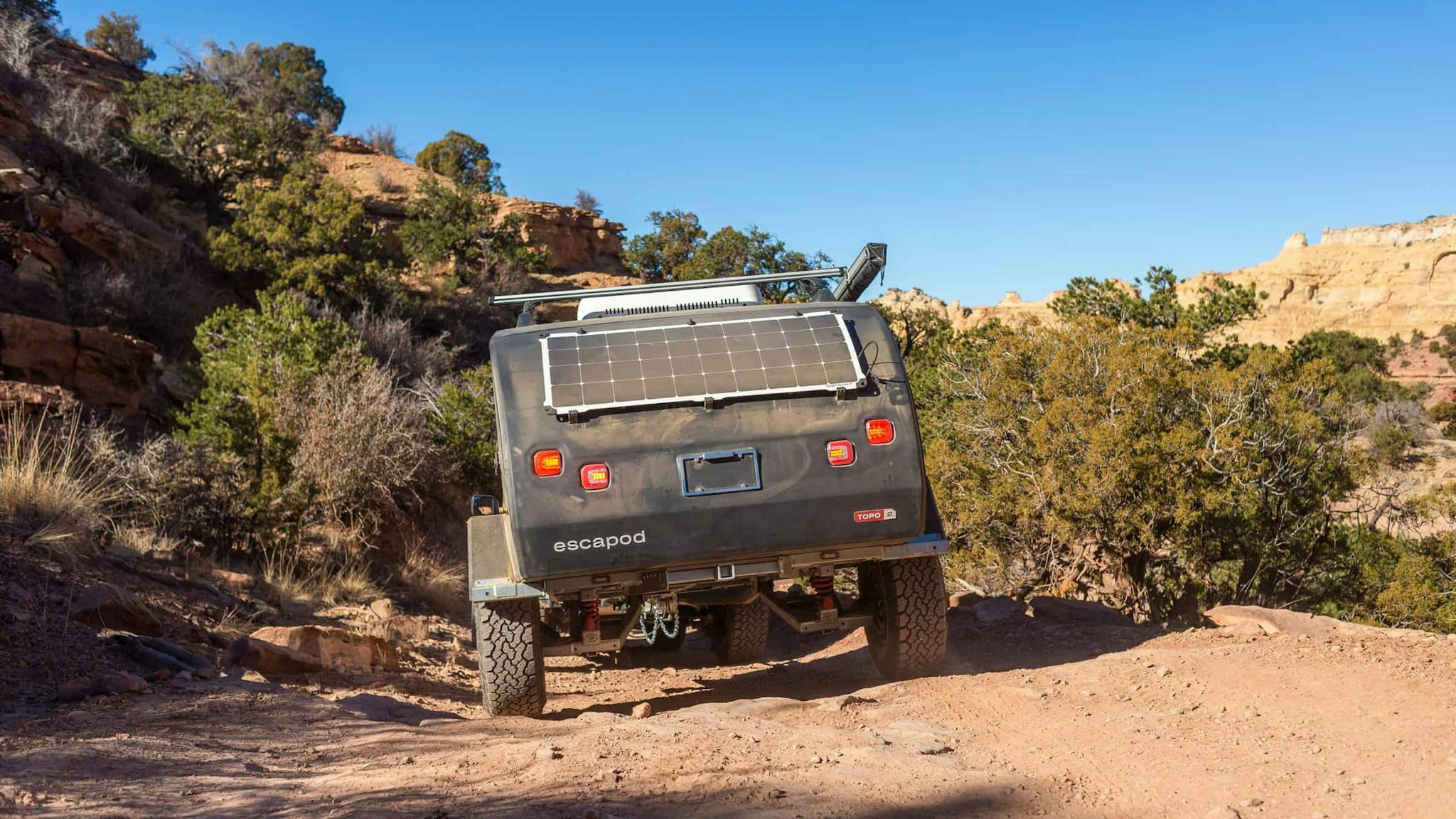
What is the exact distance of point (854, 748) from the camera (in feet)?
16.4

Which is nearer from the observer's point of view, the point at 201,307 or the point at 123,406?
the point at 123,406

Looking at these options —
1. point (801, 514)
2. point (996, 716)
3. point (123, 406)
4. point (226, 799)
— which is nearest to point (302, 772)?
point (226, 799)

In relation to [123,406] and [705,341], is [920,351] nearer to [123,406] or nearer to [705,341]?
[123,406]

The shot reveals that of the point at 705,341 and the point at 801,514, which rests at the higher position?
the point at 705,341

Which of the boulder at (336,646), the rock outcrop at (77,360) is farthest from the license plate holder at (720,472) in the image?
the rock outcrop at (77,360)

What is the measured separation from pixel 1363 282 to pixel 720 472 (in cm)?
7229

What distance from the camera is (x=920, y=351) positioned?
23594 millimetres

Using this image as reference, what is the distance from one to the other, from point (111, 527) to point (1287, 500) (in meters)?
13.4

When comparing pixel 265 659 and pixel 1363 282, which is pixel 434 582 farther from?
pixel 1363 282

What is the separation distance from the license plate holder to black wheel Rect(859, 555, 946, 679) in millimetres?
1559

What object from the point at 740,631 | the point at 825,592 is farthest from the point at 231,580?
the point at 825,592

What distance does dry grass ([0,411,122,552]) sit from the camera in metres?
9.43

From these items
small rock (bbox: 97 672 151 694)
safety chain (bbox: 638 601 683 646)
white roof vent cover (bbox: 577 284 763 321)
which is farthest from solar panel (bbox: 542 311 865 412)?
small rock (bbox: 97 672 151 694)

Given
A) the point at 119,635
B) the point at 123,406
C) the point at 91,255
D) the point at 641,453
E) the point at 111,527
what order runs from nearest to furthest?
the point at 641,453 → the point at 119,635 → the point at 111,527 → the point at 123,406 → the point at 91,255
